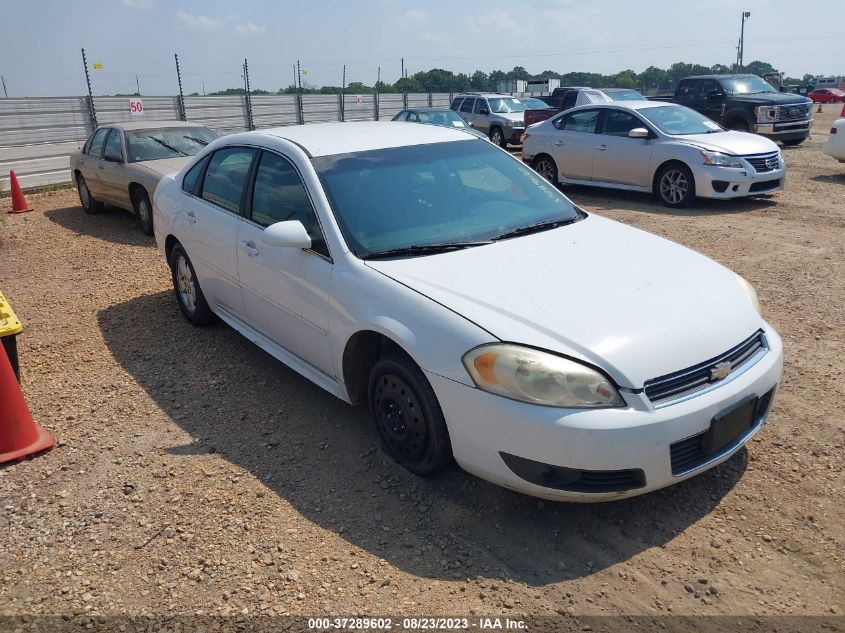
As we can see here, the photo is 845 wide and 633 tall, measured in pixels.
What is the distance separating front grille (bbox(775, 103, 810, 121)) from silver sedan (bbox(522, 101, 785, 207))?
22.7 feet

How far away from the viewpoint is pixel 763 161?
9906 millimetres

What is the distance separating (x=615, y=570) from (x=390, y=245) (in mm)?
1893

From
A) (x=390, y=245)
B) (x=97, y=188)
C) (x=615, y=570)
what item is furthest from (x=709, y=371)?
(x=97, y=188)

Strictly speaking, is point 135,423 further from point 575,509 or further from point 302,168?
point 575,509

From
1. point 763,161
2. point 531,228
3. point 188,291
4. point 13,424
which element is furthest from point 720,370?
point 763,161

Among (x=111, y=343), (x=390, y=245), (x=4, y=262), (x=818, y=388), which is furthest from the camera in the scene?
(x=4, y=262)

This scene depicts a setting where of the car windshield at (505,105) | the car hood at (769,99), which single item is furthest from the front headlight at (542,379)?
the car windshield at (505,105)

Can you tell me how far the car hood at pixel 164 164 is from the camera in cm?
925

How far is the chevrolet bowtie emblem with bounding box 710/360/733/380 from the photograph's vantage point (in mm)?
2975

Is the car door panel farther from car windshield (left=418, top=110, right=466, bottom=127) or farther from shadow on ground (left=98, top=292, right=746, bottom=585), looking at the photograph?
car windshield (left=418, top=110, right=466, bottom=127)

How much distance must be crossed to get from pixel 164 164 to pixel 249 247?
19.3 ft

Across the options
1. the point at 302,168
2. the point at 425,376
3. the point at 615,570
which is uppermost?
the point at 302,168

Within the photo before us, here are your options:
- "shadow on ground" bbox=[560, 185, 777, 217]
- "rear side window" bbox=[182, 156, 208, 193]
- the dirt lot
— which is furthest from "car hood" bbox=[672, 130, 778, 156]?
"rear side window" bbox=[182, 156, 208, 193]

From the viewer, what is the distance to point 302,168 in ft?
13.2
